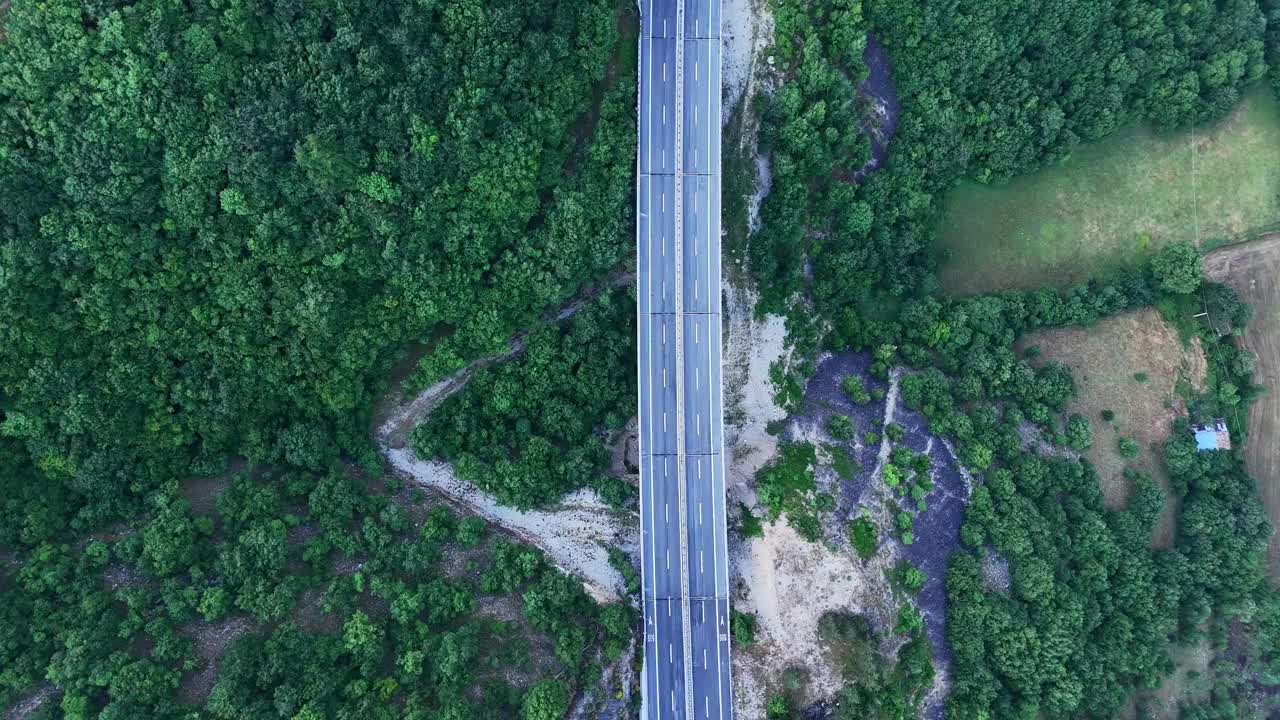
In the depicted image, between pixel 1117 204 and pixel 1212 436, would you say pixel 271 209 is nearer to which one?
pixel 1117 204

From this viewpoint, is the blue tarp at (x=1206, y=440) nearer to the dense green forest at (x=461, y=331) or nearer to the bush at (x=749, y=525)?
the dense green forest at (x=461, y=331)

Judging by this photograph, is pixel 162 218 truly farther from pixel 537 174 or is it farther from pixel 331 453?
pixel 537 174

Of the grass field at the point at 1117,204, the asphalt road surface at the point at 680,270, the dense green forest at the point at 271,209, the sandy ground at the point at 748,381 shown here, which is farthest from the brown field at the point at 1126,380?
the dense green forest at the point at 271,209

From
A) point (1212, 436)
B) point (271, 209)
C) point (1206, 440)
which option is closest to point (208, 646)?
point (271, 209)

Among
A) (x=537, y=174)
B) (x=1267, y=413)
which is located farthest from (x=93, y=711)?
(x=1267, y=413)

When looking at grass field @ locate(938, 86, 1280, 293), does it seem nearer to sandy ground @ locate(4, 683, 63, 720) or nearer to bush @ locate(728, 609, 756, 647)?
bush @ locate(728, 609, 756, 647)

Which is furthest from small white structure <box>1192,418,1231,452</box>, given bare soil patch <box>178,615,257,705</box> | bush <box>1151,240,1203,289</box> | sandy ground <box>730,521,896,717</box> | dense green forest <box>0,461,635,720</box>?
bare soil patch <box>178,615,257,705</box>
